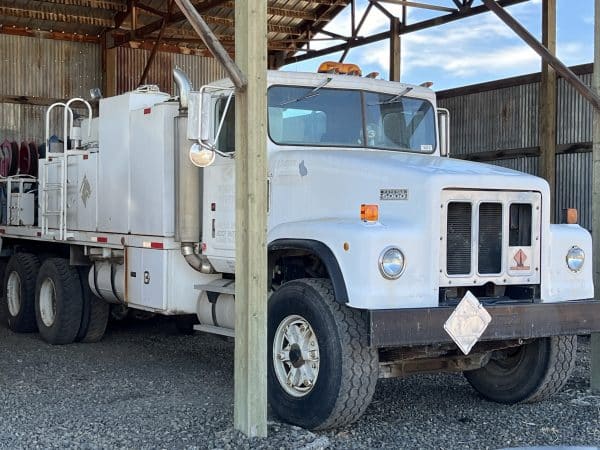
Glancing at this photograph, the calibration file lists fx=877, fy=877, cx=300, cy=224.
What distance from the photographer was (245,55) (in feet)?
18.0

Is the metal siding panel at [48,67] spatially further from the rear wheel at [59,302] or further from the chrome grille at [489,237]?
the chrome grille at [489,237]

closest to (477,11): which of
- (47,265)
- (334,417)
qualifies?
(47,265)

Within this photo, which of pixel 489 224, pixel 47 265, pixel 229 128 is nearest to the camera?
pixel 489 224

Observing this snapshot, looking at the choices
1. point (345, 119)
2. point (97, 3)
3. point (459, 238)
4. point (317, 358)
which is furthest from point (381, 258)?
point (97, 3)

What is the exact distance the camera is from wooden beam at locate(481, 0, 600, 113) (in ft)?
23.8

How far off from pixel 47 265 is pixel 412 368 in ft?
17.0

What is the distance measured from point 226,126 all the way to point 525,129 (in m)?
9.68

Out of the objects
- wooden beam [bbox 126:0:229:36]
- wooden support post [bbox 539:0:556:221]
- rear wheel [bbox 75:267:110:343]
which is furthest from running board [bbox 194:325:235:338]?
wooden beam [bbox 126:0:229:36]

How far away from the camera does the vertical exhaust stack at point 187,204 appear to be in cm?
738

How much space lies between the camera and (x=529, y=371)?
6.65 metres

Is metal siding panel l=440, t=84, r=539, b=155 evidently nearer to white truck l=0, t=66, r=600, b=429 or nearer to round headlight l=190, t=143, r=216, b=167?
white truck l=0, t=66, r=600, b=429

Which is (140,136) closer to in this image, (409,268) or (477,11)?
(409,268)

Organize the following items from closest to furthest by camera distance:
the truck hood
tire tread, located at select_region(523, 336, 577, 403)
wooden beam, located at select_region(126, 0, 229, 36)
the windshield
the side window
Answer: the truck hood
tire tread, located at select_region(523, 336, 577, 403)
the windshield
the side window
wooden beam, located at select_region(126, 0, 229, 36)

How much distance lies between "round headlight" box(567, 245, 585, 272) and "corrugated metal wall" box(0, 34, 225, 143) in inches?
578
